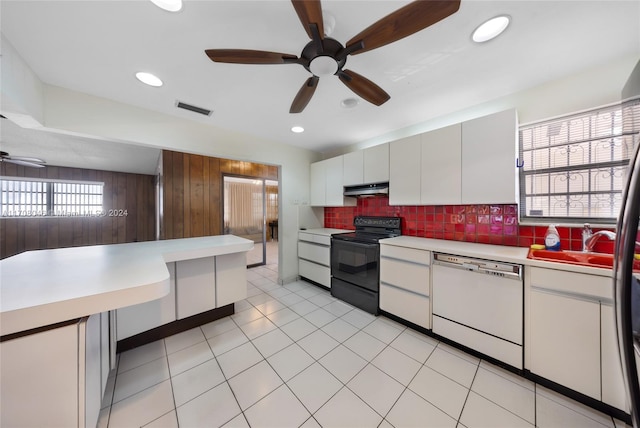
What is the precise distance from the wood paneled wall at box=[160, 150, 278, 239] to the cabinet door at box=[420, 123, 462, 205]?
3.49 m

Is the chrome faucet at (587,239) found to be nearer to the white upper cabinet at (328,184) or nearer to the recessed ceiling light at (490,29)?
the recessed ceiling light at (490,29)

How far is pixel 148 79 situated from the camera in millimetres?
1743

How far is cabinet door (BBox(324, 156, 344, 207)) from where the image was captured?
3299 millimetres

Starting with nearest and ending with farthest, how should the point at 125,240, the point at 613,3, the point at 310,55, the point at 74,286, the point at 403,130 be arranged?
the point at 74,286
the point at 613,3
the point at 310,55
the point at 403,130
the point at 125,240

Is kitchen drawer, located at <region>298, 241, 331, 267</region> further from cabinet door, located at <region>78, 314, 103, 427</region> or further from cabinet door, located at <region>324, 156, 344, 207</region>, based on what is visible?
cabinet door, located at <region>78, 314, 103, 427</region>

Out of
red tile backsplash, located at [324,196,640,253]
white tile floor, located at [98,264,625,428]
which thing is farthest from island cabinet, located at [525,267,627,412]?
red tile backsplash, located at [324,196,640,253]

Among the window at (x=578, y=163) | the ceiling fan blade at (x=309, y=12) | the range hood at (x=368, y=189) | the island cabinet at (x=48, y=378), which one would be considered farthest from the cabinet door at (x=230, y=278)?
the window at (x=578, y=163)

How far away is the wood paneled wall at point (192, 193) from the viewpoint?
359cm

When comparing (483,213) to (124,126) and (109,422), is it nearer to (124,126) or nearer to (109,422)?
(109,422)

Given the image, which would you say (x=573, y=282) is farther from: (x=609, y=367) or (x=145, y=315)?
(x=145, y=315)

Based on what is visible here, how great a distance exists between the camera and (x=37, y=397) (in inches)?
33.0

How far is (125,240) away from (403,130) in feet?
23.3

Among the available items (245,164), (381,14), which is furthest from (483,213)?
(245,164)

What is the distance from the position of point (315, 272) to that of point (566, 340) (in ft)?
8.56
